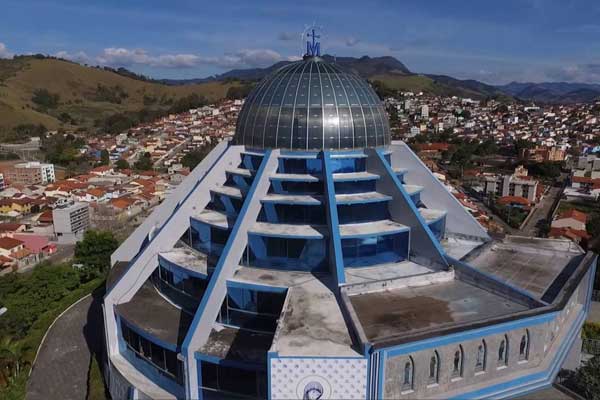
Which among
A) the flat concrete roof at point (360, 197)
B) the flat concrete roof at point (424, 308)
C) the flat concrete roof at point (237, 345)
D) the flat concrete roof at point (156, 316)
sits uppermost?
the flat concrete roof at point (360, 197)

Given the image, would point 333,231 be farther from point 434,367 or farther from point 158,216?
point 158,216

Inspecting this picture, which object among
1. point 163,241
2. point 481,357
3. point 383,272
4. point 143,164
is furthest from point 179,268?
point 143,164

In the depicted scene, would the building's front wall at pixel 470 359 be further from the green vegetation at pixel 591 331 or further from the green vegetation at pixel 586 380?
the green vegetation at pixel 591 331

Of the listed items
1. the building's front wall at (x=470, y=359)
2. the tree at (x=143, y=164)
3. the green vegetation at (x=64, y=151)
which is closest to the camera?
the building's front wall at (x=470, y=359)

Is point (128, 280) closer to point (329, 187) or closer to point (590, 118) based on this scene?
point (329, 187)

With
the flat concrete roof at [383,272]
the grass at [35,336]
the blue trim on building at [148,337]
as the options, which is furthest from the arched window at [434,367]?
the grass at [35,336]

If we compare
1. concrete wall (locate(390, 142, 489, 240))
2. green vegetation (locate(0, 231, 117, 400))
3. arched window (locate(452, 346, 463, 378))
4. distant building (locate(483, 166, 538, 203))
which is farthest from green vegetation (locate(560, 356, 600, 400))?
distant building (locate(483, 166, 538, 203))

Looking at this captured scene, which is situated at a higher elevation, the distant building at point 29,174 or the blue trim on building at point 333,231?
the blue trim on building at point 333,231
